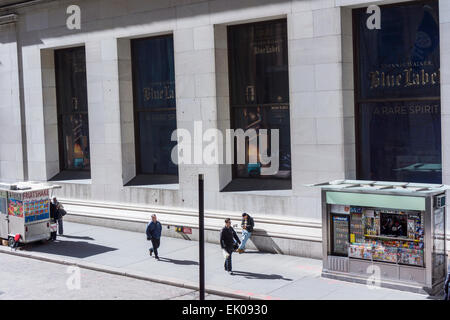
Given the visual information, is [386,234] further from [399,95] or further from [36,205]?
[36,205]

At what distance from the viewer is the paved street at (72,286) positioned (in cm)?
1437

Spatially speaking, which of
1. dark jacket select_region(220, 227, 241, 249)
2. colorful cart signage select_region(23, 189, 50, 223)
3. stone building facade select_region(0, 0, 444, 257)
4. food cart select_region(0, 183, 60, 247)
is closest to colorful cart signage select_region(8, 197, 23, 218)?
food cart select_region(0, 183, 60, 247)

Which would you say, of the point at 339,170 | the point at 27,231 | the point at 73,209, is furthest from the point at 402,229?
the point at 73,209

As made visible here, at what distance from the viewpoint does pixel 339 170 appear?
55.7 ft

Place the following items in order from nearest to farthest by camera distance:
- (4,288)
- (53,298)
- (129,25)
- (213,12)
→ (53,298) → (4,288) → (213,12) → (129,25)

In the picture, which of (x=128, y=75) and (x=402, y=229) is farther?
(x=128, y=75)

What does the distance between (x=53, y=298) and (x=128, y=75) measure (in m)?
10.4

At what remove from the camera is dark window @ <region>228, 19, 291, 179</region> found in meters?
19.0

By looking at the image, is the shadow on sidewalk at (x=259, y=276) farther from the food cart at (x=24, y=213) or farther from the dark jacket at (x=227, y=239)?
the food cart at (x=24, y=213)

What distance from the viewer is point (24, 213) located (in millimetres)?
19422

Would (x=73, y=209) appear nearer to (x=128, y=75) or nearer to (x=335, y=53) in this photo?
(x=128, y=75)

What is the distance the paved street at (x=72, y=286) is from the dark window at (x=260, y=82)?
606 centimetres

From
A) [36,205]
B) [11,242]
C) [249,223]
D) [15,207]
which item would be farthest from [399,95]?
[11,242]

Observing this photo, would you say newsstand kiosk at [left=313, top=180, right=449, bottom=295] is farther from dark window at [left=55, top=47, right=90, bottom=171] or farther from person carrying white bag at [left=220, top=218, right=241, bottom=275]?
dark window at [left=55, top=47, right=90, bottom=171]
